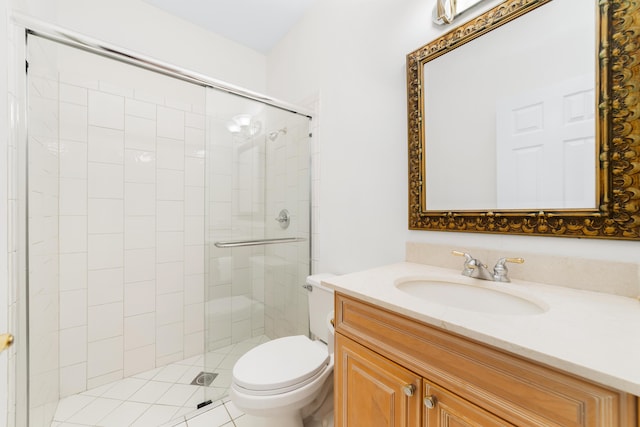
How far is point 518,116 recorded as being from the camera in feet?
3.10

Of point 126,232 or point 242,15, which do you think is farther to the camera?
point 242,15

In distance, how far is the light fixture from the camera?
63.1 inches

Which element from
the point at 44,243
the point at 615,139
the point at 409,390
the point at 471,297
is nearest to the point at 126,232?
the point at 44,243

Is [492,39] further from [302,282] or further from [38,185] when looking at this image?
[38,185]

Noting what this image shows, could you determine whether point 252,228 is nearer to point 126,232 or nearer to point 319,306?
point 319,306

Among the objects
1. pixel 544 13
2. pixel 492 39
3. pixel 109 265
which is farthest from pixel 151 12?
pixel 544 13

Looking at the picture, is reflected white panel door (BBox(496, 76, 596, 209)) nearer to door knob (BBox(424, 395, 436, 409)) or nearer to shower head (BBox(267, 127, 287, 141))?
door knob (BBox(424, 395, 436, 409))

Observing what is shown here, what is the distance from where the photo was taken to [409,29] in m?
1.26

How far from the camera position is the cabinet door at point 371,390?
70cm

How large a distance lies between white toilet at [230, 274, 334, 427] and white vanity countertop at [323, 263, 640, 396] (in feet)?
1.72

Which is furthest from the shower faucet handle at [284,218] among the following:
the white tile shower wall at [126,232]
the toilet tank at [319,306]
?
the white tile shower wall at [126,232]

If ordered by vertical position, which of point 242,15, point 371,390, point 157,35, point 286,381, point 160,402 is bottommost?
point 160,402

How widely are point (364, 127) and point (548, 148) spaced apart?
0.84m

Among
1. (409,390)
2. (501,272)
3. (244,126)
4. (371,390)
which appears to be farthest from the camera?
(244,126)
